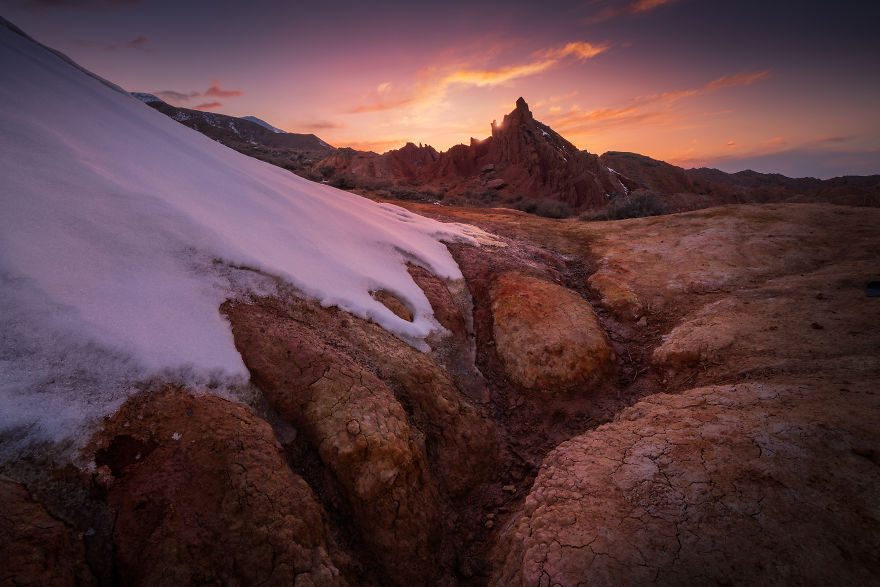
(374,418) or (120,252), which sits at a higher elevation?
(120,252)

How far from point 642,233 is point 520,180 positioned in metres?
27.3

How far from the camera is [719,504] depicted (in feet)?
8.18

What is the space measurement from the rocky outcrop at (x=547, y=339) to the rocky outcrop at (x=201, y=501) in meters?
3.52

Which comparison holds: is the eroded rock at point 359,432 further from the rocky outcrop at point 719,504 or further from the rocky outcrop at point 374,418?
the rocky outcrop at point 719,504

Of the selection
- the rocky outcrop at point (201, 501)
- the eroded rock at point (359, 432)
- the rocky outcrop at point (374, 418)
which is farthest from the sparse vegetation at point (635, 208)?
the rocky outcrop at point (201, 501)

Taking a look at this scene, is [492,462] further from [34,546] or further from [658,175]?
[658,175]

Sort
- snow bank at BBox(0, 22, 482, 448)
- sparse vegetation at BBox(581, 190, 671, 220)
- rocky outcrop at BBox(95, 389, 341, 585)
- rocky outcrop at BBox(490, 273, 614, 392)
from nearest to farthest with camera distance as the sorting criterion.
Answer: rocky outcrop at BBox(95, 389, 341, 585)
snow bank at BBox(0, 22, 482, 448)
rocky outcrop at BBox(490, 273, 614, 392)
sparse vegetation at BBox(581, 190, 671, 220)

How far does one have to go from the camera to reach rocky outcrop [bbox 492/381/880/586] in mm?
2146

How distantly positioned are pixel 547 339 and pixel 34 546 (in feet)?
17.3

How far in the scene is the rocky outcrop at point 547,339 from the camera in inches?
202

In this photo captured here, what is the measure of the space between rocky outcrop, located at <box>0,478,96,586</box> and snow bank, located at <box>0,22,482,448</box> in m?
0.38

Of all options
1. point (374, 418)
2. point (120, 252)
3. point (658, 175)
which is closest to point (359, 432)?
point (374, 418)

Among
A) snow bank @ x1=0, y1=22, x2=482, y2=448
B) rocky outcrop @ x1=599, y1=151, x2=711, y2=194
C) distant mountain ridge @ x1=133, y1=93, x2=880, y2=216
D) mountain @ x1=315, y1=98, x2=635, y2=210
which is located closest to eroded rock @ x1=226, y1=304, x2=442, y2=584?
snow bank @ x1=0, y1=22, x2=482, y2=448

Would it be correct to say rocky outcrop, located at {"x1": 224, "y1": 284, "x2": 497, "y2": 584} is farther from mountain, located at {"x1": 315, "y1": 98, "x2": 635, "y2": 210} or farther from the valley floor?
mountain, located at {"x1": 315, "y1": 98, "x2": 635, "y2": 210}
